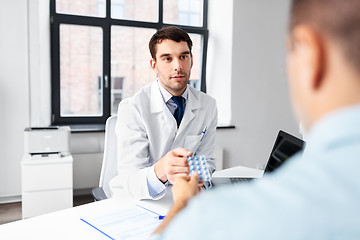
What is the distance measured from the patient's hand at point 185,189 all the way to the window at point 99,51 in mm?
3397

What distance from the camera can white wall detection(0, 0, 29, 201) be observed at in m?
3.38

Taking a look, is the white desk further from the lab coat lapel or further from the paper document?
the lab coat lapel

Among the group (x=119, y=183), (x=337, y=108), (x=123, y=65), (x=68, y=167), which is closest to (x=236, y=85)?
(x=123, y=65)

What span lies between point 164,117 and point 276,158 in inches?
24.6

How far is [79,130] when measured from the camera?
367cm

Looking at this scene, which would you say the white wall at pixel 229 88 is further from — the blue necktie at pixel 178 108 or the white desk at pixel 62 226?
the white desk at pixel 62 226

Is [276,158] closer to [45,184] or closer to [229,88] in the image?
[45,184]

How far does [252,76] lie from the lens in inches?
175

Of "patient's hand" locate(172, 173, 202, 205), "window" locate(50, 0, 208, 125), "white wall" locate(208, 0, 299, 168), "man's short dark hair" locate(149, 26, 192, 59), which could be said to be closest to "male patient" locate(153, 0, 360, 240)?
"patient's hand" locate(172, 173, 202, 205)

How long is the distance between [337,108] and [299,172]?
88 mm

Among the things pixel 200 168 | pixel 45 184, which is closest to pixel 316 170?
pixel 200 168

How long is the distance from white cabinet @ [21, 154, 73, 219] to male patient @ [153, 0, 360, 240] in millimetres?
2817

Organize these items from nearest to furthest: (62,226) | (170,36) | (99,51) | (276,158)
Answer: (62,226) → (276,158) → (170,36) → (99,51)

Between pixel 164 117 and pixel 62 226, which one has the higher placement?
pixel 164 117
